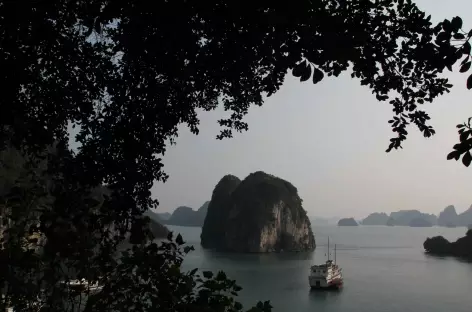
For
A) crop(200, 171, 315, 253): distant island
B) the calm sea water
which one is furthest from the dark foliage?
crop(200, 171, 315, 253): distant island

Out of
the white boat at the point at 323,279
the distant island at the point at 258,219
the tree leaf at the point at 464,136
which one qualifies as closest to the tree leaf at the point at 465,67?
the tree leaf at the point at 464,136

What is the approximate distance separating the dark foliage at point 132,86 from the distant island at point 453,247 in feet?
262

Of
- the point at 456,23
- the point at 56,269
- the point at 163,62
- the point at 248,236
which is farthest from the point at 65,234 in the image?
the point at 248,236

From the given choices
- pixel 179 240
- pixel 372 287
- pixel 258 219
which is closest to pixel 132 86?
pixel 179 240

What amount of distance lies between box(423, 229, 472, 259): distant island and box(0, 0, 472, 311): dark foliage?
262ft

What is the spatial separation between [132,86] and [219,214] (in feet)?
350

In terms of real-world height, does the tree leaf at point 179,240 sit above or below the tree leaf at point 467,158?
below

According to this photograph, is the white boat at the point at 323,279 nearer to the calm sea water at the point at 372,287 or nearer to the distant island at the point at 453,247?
the calm sea water at the point at 372,287

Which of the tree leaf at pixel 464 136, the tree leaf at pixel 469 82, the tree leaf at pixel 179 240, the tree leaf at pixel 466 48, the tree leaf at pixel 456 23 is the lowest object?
the tree leaf at pixel 179 240

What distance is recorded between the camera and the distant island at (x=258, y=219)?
313 ft

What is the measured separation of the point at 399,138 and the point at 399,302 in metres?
36.1

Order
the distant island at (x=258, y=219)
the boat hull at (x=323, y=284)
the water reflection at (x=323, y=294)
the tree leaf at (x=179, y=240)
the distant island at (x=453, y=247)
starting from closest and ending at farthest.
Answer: the tree leaf at (x=179, y=240) < the water reflection at (x=323, y=294) < the boat hull at (x=323, y=284) < the distant island at (x=453, y=247) < the distant island at (x=258, y=219)

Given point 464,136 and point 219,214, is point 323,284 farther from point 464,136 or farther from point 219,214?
point 219,214

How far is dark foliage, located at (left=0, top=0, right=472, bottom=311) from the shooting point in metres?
2.06
